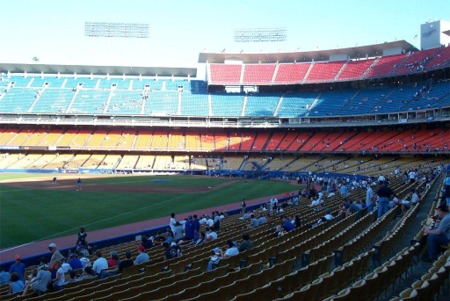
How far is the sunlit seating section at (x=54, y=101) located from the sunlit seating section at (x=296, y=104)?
31966 mm

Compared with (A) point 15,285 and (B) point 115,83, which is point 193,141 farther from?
(A) point 15,285

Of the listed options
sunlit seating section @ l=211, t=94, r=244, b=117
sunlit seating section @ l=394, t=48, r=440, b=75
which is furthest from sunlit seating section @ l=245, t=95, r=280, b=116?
sunlit seating section @ l=394, t=48, r=440, b=75

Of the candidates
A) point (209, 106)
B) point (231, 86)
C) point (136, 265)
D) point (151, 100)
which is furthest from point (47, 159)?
point (136, 265)

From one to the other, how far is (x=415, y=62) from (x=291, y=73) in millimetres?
18978

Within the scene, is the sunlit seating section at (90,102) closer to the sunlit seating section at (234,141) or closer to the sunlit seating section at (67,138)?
the sunlit seating section at (67,138)

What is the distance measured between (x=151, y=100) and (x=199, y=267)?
62.5 meters

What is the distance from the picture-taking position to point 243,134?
6912 cm

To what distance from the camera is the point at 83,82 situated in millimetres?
74875

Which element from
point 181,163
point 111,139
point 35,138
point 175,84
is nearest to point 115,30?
point 175,84

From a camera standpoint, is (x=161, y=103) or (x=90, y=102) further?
Result: (x=161, y=103)

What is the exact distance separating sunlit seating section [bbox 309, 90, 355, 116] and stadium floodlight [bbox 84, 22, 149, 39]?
35.0 m

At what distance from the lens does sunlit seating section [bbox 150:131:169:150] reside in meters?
65.3

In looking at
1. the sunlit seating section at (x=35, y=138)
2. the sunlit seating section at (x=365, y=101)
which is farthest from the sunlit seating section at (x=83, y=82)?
the sunlit seating section at (x=365, y=101)

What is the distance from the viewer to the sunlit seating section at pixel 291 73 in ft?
228
